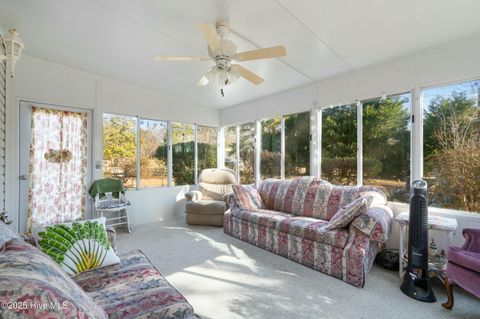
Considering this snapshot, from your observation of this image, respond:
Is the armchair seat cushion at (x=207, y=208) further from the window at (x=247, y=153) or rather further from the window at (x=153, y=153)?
the window at (x=247, y=153)

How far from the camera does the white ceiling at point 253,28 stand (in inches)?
84.5

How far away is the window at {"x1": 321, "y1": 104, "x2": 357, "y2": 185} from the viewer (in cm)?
352

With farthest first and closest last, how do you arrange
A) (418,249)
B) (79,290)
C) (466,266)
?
(418,249) < (466,266) < (79,290)

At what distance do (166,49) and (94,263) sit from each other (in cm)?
265

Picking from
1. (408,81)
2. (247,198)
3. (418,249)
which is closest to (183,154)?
(247,198)

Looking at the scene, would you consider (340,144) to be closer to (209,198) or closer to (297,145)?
(297,145)

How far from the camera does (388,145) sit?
315 cm

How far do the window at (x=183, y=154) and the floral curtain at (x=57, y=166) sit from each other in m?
1.66

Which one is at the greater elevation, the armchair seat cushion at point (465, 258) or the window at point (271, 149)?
the window at point (271, 149)

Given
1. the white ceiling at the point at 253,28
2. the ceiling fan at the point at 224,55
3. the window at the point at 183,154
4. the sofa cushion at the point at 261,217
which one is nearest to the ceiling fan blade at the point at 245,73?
the ceiling fan at the point at 224,55

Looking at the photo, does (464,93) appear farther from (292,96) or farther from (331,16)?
(292,96)

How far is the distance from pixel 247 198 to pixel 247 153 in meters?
1.69

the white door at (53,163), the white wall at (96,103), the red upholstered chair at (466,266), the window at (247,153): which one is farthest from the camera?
the window at (247,153)

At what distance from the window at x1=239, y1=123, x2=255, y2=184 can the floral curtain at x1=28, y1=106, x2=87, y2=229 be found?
3099 mm
